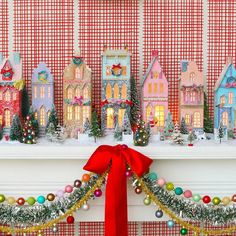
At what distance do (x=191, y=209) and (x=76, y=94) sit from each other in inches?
22.1

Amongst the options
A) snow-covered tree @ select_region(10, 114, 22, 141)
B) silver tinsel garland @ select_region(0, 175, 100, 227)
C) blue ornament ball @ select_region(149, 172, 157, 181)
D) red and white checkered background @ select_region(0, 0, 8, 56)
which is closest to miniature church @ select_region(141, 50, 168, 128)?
blue ornament ball @ select_region(149, 172, 157, 181)

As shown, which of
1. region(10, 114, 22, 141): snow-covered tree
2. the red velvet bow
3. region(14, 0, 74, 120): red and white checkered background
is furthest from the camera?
region(14, 0, 74, 120): red and white checkered background

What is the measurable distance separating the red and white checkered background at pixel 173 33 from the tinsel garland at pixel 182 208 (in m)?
0.40

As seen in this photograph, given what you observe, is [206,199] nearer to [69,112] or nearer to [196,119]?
[196,119]

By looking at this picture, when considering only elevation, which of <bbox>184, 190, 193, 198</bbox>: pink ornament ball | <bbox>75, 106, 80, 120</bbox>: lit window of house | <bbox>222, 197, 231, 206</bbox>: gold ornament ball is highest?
<bbox>75, 106, 80, 120</bbox>: lit window of house

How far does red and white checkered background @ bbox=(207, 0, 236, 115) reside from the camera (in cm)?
202

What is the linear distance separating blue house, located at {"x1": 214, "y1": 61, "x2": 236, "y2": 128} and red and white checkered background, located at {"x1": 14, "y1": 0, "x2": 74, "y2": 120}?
582 mm

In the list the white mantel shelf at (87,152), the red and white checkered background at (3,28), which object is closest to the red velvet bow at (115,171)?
the white mantel shelf at (87,152)

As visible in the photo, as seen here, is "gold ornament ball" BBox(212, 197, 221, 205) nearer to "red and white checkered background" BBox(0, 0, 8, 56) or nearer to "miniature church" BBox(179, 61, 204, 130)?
"miniature church" BBox(179, 61, 204, 130)

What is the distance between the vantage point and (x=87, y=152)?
1703 mm

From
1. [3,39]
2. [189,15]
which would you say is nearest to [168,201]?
[189,15]

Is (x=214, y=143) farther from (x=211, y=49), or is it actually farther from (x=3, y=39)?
(x=3, y=39)

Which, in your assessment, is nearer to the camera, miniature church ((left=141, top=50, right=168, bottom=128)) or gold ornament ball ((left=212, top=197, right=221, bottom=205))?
gold ornament ball ((left=212, top=197, right=221, bottom=205))

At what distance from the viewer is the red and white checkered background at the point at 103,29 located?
6.57 ft
